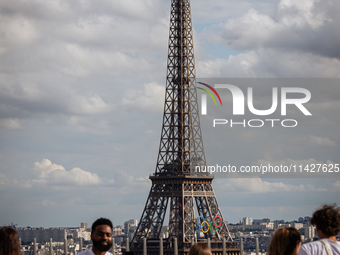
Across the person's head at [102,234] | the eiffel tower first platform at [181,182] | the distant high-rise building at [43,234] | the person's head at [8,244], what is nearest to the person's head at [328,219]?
the person's head at [102,234]

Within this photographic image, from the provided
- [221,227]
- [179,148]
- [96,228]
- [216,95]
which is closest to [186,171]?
[179,148]

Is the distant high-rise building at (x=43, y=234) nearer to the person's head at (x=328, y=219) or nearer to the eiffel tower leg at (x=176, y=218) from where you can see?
the eiffel tower leg at (x=176, y=218)

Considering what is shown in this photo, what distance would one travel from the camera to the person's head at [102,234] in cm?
1069

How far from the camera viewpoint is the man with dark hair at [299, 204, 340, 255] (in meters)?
9.92

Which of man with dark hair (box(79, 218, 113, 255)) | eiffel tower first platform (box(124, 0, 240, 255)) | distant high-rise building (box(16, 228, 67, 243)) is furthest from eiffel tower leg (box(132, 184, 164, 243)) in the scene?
man with dark hair (box(79, 218, 113, 255))

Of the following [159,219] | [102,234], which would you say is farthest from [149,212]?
[102,234]

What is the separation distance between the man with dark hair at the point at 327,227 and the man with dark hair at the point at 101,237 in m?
3.40

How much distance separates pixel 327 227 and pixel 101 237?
373cm

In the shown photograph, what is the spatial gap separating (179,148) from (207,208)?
7271 mm

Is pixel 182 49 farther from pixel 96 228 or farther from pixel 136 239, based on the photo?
pixel 96 228

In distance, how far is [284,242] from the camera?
9664 millimetres

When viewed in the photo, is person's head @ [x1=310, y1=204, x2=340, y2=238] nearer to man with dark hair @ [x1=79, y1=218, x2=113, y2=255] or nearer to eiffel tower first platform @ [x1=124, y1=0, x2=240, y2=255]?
man with dark hair @ [x1=79, y1=218, x2=113, y2=255]

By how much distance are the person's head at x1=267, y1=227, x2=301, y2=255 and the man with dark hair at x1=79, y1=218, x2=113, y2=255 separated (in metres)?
2.77

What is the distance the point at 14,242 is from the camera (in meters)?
9.23
